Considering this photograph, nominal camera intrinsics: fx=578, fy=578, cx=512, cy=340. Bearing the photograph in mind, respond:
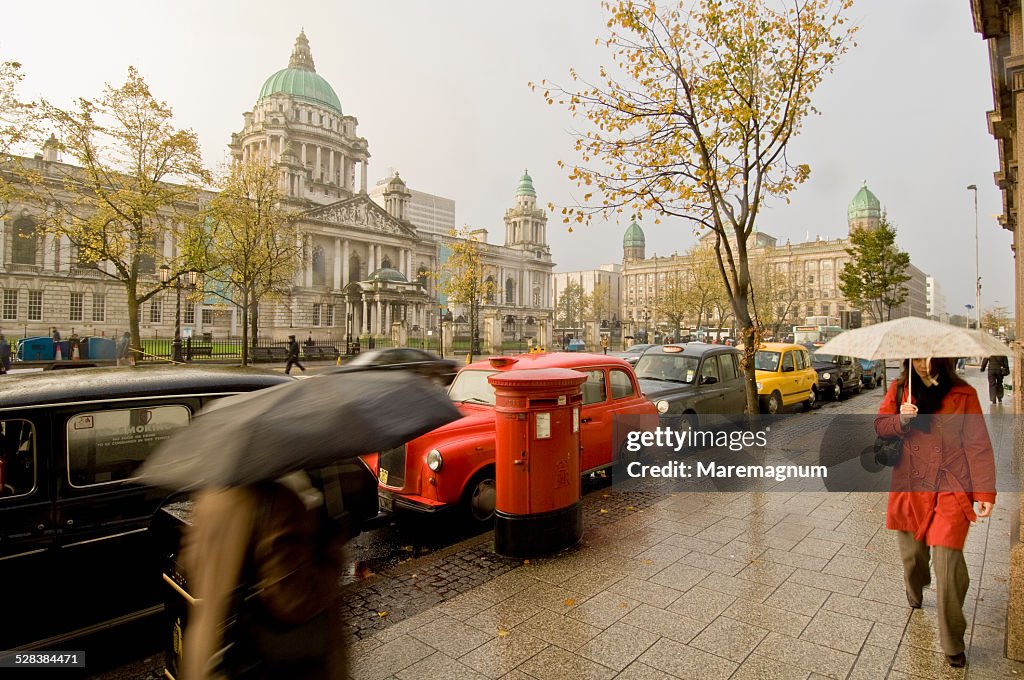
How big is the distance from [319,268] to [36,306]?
28.6m

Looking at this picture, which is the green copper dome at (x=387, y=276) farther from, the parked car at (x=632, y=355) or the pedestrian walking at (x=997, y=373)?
the pedestrian walking at (x=997, y=373)

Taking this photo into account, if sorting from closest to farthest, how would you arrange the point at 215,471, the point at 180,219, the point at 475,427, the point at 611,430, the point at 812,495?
the point at 215,471, the point at 475,427, the point at 812,495, the point at 611,430, the point at 180,219

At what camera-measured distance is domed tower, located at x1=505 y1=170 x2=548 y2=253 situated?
108375 mm

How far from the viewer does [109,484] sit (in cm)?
383

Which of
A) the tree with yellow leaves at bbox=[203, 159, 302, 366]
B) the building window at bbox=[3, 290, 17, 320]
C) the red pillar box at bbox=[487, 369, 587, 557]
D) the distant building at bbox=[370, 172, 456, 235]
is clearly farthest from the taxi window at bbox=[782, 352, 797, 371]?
the distant building at bbox=[370, 172, 456, 235]

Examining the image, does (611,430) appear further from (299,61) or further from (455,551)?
(299,61)

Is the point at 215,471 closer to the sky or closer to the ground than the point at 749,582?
closer to the sky

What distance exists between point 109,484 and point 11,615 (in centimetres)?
83

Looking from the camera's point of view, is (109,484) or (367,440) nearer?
(367,440)

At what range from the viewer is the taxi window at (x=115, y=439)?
3707 mm

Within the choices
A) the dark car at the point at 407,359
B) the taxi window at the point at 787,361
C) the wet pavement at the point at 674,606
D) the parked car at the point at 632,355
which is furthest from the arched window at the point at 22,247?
the wet pavement at the point at 674,606

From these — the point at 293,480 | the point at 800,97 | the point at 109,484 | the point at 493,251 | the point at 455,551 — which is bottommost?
the point at 455,551

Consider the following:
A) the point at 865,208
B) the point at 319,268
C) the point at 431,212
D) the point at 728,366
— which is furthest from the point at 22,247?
the point at 865,208

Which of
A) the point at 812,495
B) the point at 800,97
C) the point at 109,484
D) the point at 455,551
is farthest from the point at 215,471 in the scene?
the point at 800,97
